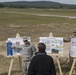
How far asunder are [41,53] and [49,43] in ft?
18.1

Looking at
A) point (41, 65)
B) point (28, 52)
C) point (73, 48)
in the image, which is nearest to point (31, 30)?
point (73, 48)

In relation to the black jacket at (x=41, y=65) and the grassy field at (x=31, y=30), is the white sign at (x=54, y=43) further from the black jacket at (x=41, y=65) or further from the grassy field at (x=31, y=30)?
the black jacket at (x=41, y=65)

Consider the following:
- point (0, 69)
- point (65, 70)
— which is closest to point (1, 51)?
point (0, 69)

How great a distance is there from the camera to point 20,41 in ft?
45.0

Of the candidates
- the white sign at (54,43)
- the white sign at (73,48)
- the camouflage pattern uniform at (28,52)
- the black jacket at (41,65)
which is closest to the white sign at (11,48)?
the white sign at (54,43)

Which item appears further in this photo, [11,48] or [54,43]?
[11,48]

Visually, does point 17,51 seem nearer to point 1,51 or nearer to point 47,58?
point 47,58

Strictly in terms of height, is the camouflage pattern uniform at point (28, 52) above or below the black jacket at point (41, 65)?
below

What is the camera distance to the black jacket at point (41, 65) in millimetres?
7863

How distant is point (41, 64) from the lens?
26.0ft

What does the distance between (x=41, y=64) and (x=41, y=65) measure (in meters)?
0.02

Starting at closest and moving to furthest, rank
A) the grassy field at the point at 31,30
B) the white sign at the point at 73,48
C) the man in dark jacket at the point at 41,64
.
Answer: the man in dark jacket at the point at 41,64, the white sign at the point at 73,48, the grassy field at the point at 31,30

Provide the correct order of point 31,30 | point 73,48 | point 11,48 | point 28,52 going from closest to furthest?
1. point 28,52
2. point 73,48
3. point 11,48
4. point 31,30

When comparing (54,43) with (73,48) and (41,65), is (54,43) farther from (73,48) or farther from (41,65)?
(41,65)
